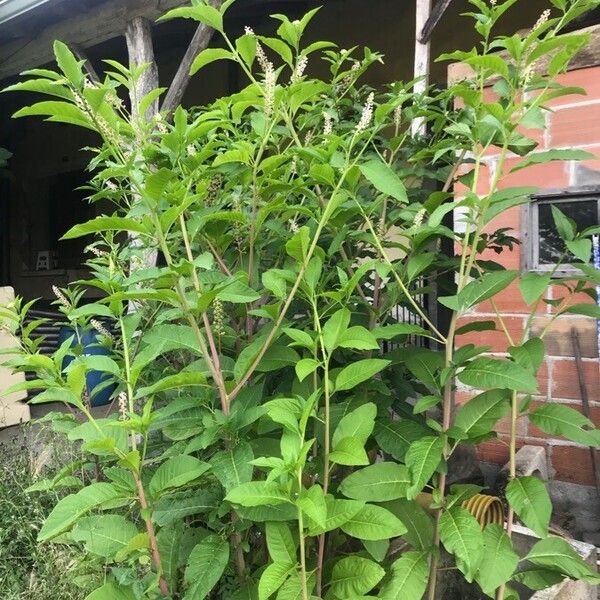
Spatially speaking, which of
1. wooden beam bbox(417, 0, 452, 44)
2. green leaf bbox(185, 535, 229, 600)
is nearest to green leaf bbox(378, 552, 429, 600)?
green leaf bbox(185, 535, 229, 600)

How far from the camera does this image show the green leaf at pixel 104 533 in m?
1.35

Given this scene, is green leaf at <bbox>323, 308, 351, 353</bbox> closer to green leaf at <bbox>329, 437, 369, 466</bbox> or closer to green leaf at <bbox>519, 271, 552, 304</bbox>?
green leaf at <bbox>329, 437, 369, 466</bbox>

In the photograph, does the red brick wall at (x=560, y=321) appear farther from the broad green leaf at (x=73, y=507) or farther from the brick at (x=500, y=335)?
the broad green leaf at (x=73, y=507)

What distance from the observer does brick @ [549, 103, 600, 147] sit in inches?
101

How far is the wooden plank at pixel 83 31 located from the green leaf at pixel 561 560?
4.16 m

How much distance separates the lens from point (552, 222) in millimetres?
2650

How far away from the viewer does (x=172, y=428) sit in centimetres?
143

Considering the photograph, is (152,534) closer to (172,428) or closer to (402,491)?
(172,428)

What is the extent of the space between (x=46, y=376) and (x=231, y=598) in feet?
2.40

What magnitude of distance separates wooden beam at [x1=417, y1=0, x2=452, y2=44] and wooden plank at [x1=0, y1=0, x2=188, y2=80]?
1793 millimetres

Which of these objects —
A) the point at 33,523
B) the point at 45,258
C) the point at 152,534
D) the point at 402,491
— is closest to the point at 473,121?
the point at 402,491

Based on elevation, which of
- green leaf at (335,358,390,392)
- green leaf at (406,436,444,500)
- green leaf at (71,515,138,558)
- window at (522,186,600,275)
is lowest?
green leaf at (71,515,138,558)

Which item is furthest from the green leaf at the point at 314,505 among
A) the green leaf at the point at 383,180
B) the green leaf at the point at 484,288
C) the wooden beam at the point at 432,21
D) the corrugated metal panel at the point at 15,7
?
the corrugated metal panel at the point at 15,7

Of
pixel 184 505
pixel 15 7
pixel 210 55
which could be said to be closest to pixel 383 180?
pixel 210 55
